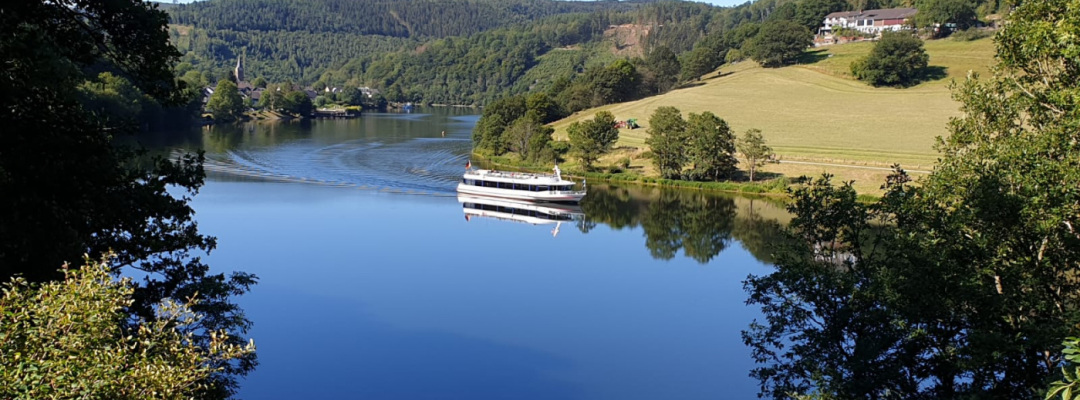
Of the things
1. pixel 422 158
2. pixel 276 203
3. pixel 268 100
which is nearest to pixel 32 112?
pixel 276 203

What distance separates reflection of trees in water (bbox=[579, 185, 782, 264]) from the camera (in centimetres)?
4212

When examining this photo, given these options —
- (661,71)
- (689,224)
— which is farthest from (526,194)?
(661,71)

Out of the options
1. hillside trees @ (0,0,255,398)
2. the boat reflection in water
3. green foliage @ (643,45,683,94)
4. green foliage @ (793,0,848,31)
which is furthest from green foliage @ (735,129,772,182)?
green foliage @ (793,0,848,31)

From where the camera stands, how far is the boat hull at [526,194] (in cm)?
5644

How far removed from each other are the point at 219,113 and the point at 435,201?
248ft

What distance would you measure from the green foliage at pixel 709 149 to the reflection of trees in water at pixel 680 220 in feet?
10.6

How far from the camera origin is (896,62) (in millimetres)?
99188

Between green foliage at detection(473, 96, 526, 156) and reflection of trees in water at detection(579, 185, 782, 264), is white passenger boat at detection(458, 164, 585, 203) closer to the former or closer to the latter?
reflection of trees in water at detection(579, 185, 782, 264)

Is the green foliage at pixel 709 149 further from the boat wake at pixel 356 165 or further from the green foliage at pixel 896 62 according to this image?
the green foliage at pixel 896 62

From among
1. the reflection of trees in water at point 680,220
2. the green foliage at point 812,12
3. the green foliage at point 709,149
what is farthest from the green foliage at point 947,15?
the reflection of trees in water at point 680,220

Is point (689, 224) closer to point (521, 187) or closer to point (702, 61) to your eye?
point (521, 187)

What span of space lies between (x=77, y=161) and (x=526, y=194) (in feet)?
150

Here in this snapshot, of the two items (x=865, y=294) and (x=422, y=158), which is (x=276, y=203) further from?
(x=865, y=294)

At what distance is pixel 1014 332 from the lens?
13.1 meters
